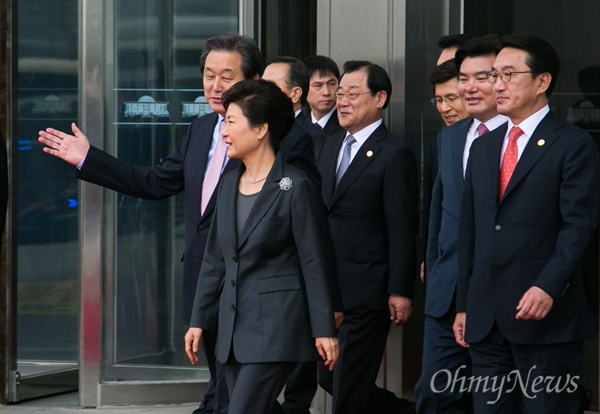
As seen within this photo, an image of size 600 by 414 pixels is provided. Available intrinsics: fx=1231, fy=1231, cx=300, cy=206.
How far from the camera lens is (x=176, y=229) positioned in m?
7.43

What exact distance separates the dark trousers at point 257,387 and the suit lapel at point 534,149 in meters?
1.13

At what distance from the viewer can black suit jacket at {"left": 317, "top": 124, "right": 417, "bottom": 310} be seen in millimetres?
6078

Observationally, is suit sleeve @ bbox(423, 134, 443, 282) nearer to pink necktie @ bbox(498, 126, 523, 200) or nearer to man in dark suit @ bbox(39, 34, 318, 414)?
man in dark suit @ bbox(39, 34, 318, 414)

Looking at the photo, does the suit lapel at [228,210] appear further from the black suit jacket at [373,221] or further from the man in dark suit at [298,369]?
the man in dark suit at [298,369]

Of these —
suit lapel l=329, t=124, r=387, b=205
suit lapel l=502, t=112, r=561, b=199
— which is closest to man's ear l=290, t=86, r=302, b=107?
suit lapel l=329, t=124, r=387, b=205

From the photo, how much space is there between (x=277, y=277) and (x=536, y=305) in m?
0.98

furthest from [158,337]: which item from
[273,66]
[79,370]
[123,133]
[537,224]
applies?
[537,224]

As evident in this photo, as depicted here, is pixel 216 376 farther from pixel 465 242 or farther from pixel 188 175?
pixel 465 242

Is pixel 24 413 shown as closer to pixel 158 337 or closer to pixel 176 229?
pixel 158 337

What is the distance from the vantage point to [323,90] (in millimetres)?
6961

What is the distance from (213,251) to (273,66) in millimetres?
2074

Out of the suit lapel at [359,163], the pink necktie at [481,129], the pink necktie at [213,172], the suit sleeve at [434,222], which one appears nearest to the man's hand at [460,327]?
the suit sleeve at [434,222]

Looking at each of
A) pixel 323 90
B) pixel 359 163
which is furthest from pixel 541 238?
pixel 323 90

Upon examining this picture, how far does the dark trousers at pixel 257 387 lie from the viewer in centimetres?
465
